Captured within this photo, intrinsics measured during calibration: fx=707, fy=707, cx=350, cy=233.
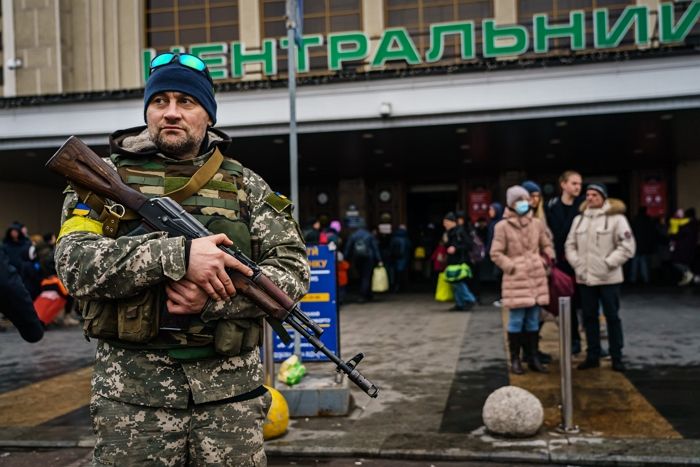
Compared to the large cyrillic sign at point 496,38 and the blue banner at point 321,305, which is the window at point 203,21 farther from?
the blue banner at point 321,305

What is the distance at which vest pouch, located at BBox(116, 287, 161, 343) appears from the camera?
7.37ft

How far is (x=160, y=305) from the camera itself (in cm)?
229

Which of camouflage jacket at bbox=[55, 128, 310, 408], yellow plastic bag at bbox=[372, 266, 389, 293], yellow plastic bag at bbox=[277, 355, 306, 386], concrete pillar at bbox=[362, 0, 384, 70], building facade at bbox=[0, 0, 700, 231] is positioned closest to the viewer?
camouflage jacket at bbox=[55, 128, 310, 408]

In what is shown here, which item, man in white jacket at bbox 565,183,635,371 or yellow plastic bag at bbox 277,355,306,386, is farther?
man in white jacket at bbox 565,183,635,371

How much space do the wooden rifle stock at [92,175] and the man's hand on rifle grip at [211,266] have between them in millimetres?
323

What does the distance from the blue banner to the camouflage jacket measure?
404 cm

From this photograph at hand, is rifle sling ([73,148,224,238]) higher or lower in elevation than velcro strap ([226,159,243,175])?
lower

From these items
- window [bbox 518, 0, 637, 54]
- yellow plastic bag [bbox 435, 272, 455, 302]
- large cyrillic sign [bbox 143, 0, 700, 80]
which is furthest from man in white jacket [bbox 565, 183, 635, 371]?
window [bbox 518, 0, 637, 54]

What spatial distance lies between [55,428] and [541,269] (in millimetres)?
4829

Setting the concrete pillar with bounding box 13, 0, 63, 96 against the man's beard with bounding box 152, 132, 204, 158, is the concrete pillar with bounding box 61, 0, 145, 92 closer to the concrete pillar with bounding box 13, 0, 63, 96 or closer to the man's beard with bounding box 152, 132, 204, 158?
the concrete pillar with bounding box 13, 0, 63, 96

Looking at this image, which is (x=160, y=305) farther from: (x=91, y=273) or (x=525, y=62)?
(x=525, y=62)

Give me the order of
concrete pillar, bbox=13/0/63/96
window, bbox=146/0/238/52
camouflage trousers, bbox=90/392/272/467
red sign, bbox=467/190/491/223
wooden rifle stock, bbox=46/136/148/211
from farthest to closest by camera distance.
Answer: red sign, bbox=467/190/491/223 → concrete pillar, bbox=13/0/63/96 → window, bbox=146/0/238/52 → wooden rifle stock, bbox=46/136/148/211 → camouflage trousers, bbox=90/392/272/467

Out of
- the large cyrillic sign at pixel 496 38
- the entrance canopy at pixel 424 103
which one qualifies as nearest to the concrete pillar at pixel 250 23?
the large cyrillic sign at pixel 496 38

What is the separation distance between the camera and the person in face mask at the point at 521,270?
727 centimetres
